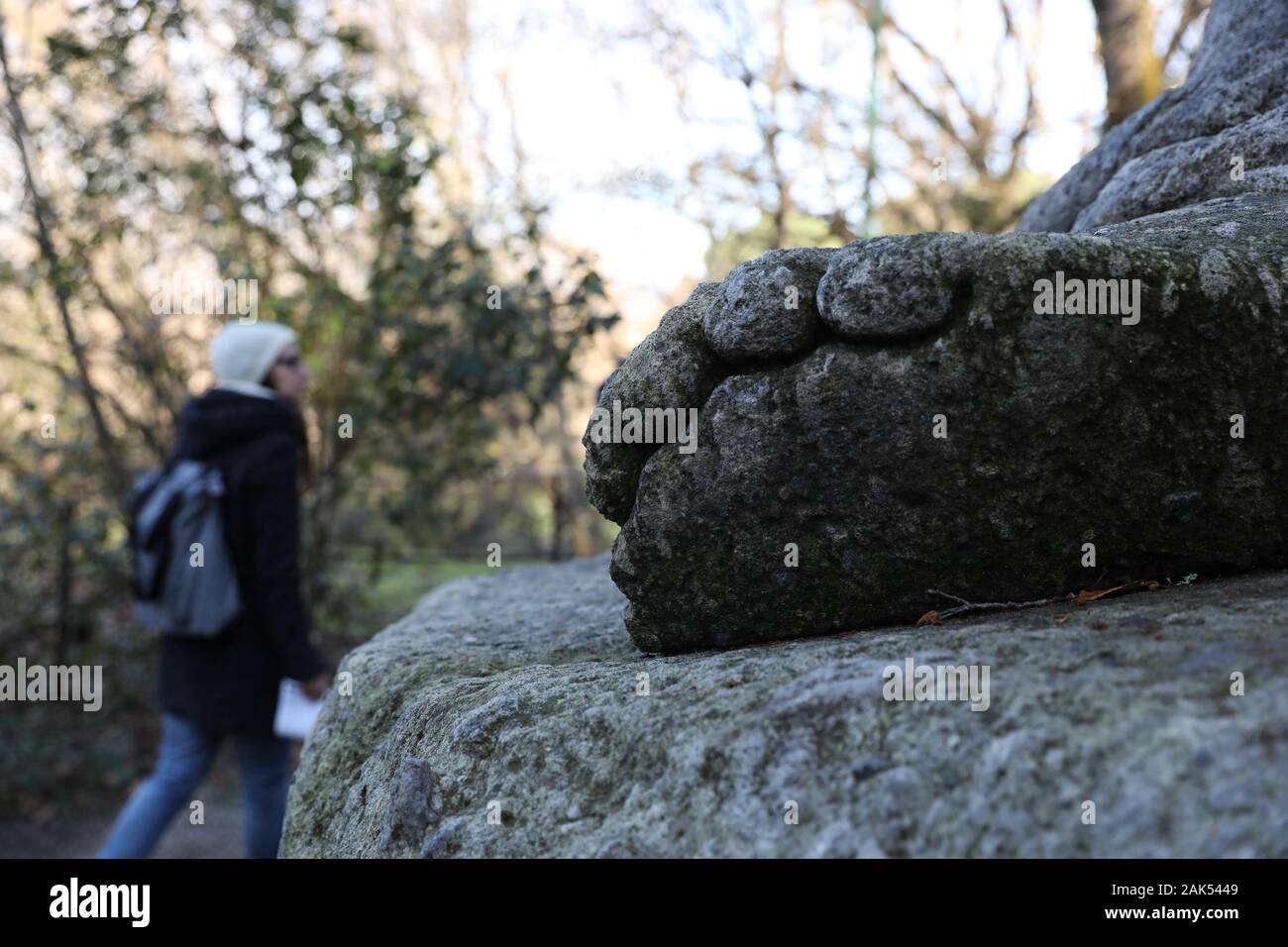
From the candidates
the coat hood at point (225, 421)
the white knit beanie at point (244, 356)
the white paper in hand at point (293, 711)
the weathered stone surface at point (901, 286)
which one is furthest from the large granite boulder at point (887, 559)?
the white knit beanie at point (244, 356)

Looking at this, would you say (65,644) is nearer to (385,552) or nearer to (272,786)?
(385,552)

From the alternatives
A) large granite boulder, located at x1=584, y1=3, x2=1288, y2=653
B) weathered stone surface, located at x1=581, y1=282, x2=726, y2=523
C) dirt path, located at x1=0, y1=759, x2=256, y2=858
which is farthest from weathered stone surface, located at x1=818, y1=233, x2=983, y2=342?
dirt path, located at x1=0, y1=759, x2=256, y2=858

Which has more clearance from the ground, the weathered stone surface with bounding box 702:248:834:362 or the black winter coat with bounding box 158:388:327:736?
the weathered stone surface with bounding box 702:248:834:362

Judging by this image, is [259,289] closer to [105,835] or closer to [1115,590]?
[105,835]

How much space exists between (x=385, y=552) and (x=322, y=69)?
3.27m

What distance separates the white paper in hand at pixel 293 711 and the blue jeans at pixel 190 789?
3.7 inches

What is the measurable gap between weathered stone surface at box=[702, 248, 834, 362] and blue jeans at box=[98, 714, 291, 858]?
7.56 feet

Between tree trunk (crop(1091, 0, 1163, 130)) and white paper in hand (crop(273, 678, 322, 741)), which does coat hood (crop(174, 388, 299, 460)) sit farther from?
tree trunk (crop(1091, 0, 1163, 130))

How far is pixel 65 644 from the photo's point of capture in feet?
21.0

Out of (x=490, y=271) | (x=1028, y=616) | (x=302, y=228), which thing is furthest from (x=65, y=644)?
(x=1028, y=616)

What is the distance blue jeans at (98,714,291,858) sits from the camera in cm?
337

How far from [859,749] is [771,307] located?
84 centimetres

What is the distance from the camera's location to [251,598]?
11.6 feet

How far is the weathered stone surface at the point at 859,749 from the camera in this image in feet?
4.18
